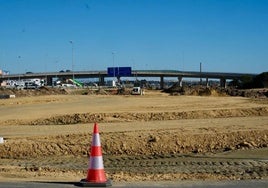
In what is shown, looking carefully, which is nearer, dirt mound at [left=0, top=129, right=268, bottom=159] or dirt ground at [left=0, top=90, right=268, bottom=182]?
dirt ground at [left=0, top=90, right=268, bottom=182]

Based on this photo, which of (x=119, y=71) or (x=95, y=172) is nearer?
(x=95, y=172)

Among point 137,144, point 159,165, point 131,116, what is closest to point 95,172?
point 159,165

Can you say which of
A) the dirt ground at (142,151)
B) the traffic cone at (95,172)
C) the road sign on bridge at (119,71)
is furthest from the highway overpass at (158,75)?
the traffic cone at (95,172)

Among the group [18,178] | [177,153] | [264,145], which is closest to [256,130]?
[264,145]

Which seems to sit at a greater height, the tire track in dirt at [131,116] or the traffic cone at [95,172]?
the traffic cone at [95,172]

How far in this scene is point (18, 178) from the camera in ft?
32.4

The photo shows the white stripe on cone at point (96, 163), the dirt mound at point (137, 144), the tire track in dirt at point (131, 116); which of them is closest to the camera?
the white stripe on cone at point (96, 163)

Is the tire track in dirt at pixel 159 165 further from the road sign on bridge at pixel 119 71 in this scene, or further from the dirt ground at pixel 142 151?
the road sign on bridge at pixel 119 71

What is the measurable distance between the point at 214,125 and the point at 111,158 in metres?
8.42

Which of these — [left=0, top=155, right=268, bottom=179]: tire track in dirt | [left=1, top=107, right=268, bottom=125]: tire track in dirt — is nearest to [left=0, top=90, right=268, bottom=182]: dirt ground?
[left=0, top=155, right=268, bottom=179]: tire track in dirt

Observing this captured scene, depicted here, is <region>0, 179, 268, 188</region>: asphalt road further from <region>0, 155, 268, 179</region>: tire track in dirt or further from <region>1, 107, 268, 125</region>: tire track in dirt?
<region>1, 107, 268, 125</region>: tire track in dirt

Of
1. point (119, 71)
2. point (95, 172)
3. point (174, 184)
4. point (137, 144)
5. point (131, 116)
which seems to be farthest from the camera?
point (119, 71)

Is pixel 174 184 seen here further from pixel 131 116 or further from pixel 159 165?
pixel 131 116

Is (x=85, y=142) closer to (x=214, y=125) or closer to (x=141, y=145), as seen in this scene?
(x=141, y=145)
